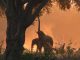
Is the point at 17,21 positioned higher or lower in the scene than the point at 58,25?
lower

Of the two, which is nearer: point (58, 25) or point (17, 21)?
point (17, 21)

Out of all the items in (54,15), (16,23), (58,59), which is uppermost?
(54,15)

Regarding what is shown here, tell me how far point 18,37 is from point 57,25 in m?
12.9

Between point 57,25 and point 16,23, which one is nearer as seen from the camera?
point 16,23

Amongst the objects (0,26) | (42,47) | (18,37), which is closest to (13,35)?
(18,37)

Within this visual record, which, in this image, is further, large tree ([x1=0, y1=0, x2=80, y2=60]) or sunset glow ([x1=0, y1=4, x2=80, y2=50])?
sunset glow ([x1=0, y1=4, x2=80, y2=50])

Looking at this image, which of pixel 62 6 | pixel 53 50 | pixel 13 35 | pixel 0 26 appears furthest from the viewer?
pixel 0 26

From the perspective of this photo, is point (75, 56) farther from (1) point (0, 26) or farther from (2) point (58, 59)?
(1) point (0, 26)

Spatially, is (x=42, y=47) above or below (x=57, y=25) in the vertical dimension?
below

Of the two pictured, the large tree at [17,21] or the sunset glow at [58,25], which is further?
the sunset glow at [58,25]

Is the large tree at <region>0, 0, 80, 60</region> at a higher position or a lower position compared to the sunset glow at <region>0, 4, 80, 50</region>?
lower

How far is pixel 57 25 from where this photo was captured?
31.6 metres

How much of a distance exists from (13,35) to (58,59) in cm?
217

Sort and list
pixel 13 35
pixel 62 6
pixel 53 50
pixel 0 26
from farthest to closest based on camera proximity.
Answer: pixel 0 26
pixel 62 6
pixel 53 50
pixel 13 35
